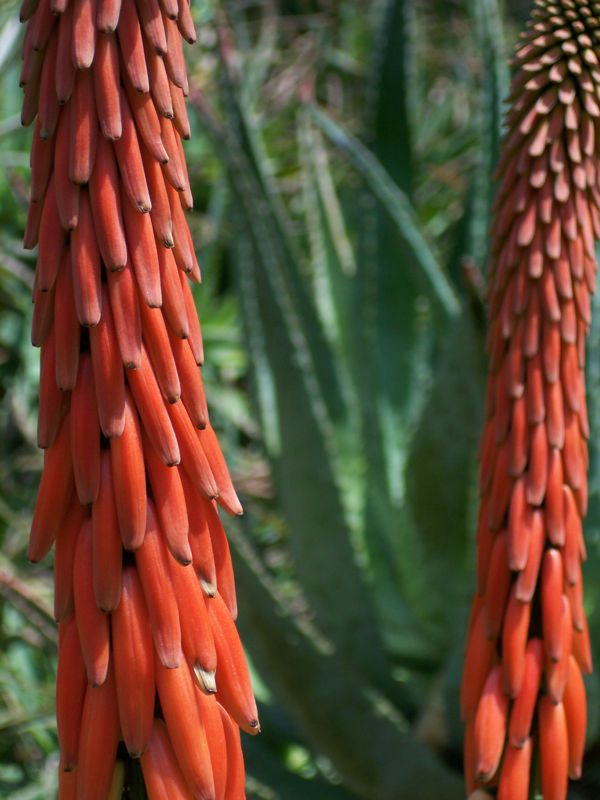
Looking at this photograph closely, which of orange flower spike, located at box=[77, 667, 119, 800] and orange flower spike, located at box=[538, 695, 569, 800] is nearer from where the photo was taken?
orange flower spike, located at box=[77, 667, 119, 800]

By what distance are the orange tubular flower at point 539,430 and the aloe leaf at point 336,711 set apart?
0.41 metres

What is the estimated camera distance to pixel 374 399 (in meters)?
1.67

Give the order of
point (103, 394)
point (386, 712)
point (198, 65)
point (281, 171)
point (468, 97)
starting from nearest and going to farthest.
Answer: point (103, 394) < point (386, 712) < point (198, 65) < point (281, 171) < point (468, 97)

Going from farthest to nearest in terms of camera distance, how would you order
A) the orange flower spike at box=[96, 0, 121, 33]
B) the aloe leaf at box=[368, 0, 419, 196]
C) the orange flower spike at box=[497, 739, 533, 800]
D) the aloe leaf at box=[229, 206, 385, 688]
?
the aloe leaf at box=[368, 0, 419, 196] → the aloe leaf at box=[229, 206, 385, 688] → the orange flower spike at box=[497, 739, 533, 800] → the orange flower spike at box=[96, 0, 121, 33]

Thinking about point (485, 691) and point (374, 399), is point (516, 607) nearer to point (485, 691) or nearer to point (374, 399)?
point (485, 691)

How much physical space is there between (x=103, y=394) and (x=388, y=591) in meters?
1.10

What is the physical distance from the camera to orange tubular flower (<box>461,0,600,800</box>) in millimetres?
833

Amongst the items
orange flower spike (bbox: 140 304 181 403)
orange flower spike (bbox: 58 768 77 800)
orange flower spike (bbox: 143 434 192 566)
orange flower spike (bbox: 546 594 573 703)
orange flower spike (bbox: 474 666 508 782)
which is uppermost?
orange flower spike (bbox: 140 304 181 403)

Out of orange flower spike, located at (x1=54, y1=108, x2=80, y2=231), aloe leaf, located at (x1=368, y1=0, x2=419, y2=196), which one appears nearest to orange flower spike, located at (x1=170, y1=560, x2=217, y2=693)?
orange flower spike, located at (x1=54, y1=108, x2=80, y2=231)

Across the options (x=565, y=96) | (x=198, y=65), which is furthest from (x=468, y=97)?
(x=565, y=96)

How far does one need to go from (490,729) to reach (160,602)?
314 mm

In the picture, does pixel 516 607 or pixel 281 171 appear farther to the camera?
pixel 281 171

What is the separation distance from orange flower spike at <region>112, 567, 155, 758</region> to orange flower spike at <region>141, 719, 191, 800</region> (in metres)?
0.01

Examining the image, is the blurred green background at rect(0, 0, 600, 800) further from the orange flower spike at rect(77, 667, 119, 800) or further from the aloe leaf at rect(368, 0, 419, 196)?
the orange flower spike at rect(77, 667, 119, 800)
